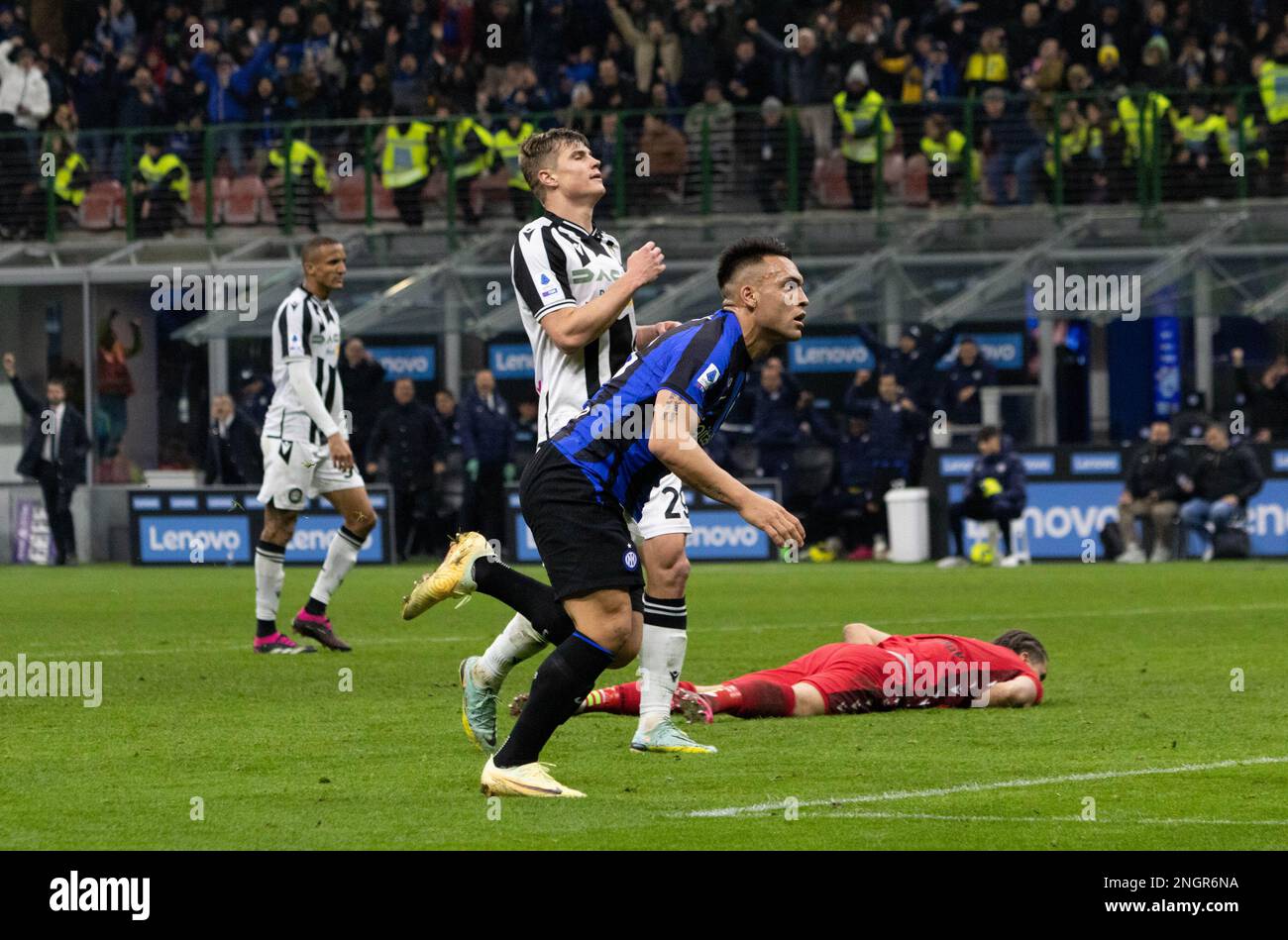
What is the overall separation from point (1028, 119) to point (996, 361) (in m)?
2.93

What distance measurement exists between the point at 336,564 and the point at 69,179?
733 inches

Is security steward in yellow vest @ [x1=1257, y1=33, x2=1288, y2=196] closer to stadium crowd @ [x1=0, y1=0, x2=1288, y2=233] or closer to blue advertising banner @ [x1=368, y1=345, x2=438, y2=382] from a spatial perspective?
stadium crowd @ [x1=0, y1=0, x2=1288, y2=233]

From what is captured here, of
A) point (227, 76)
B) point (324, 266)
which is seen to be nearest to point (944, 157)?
point (227, 76)

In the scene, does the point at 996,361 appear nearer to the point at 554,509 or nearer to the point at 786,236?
the point at 786,236

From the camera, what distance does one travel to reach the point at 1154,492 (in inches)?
958

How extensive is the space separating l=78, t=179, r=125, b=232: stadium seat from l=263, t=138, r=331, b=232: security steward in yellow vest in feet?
7.17

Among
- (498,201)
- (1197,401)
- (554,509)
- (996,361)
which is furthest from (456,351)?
(554,509)

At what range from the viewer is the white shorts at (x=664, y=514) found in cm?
911

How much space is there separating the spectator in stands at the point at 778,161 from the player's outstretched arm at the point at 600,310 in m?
19.7

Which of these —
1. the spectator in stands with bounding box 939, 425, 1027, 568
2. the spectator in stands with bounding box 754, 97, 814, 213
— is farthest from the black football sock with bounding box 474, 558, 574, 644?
the spectator in stands with bounding box 754, 97, 814, 213

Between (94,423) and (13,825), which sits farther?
(94,423)

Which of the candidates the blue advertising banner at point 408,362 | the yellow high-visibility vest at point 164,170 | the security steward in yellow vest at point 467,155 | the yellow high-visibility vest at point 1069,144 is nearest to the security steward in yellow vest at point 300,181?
the yellow high-visibility vest at point 164,170

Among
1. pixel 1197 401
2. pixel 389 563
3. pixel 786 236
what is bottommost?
Result: pixel 389 563
